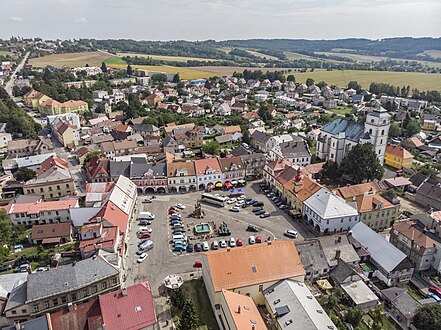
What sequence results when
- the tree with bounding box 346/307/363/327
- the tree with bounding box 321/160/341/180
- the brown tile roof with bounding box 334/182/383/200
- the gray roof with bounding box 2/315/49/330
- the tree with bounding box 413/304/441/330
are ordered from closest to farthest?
1. the gray roof with bounding box 2/315/49/330
2. the tree with bounding box 413/304/441/330
3. the tree with bounding box 346/307/363/327
4. the brown tile roof with bounding box 334/182/383/200
5. the tree with bounding box 321/160/341/180

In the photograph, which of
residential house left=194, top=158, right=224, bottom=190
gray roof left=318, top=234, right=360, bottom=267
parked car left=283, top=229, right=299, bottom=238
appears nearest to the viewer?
gray roof left=318, top=234, right=360, bottom=267

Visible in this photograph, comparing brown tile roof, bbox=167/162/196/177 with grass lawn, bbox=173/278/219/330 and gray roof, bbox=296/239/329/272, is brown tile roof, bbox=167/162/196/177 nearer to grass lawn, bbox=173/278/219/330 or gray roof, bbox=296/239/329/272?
grass lawn, bbox=173/278/219/330

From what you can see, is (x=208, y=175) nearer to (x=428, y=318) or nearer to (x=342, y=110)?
(x=428, y=318)

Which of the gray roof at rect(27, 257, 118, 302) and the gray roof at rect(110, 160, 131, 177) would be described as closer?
the gray roof at rect(27, 257, 118, 302)

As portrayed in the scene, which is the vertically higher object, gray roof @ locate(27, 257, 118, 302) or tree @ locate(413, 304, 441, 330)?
gray roof @ locate(27, 257, 118, 302)

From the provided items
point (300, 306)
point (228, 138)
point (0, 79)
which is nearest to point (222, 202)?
point (300, 306)

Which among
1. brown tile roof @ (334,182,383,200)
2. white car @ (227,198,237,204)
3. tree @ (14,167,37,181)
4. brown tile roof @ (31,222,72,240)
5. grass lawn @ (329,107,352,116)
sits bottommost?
white car @ (227,198,237,204)

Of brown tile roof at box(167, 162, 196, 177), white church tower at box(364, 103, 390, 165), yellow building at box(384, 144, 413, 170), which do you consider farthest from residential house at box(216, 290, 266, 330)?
yellow building at box(384, 144, 413, 170)
